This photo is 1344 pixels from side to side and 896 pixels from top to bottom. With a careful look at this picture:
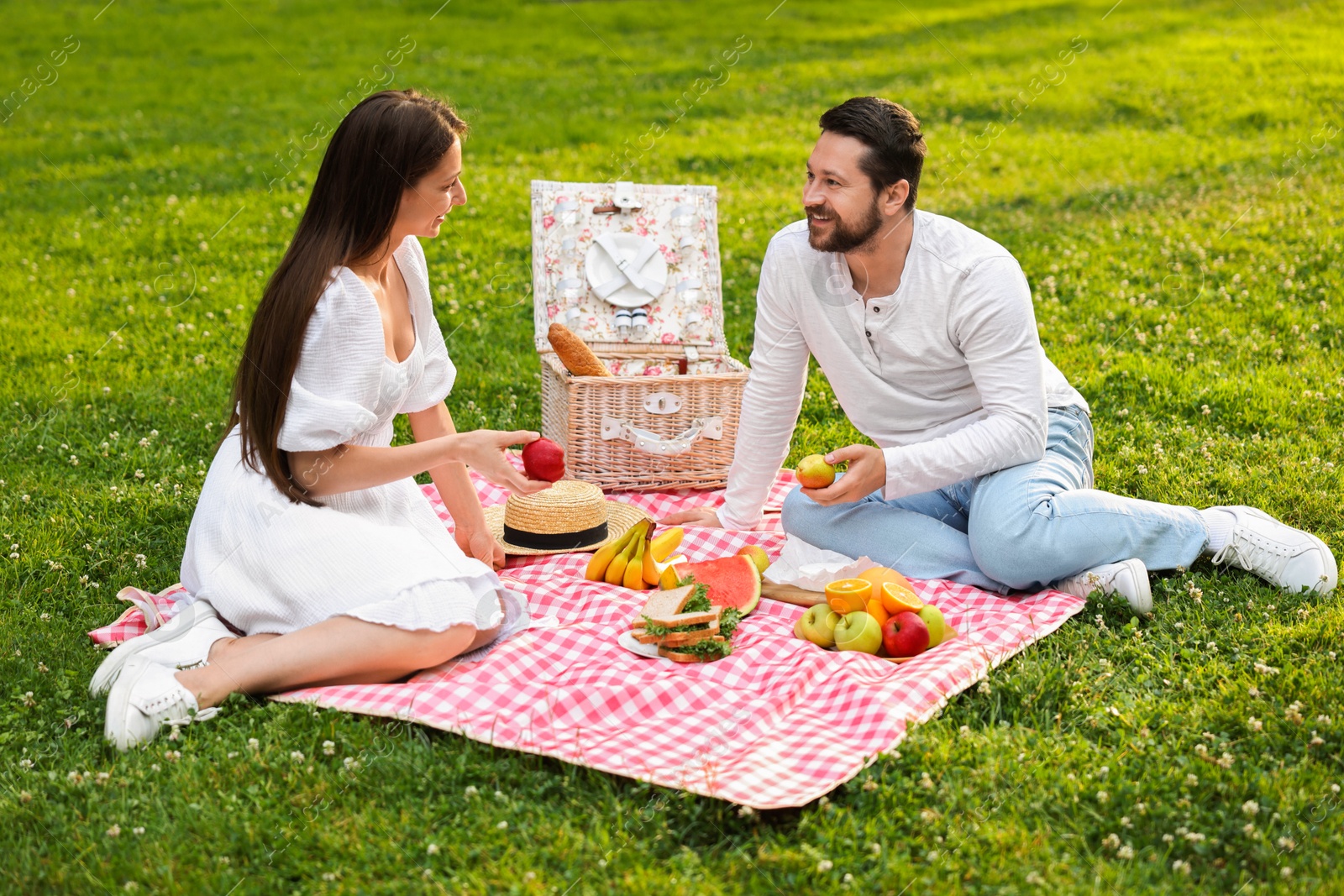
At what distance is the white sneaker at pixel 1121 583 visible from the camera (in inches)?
157

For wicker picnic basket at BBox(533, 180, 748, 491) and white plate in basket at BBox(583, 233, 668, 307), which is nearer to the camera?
wicker picnic basket at BBox(533, 180, 748, 491)

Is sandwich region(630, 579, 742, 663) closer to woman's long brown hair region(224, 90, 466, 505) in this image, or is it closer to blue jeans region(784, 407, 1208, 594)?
blue jeans region(784, 407, 1208, 594)

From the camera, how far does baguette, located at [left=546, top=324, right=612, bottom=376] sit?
5.50 m

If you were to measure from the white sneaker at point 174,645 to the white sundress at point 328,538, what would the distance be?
6cm

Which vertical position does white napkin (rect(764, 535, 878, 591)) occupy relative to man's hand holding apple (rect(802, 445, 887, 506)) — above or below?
below

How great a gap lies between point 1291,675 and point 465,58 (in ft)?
50.3

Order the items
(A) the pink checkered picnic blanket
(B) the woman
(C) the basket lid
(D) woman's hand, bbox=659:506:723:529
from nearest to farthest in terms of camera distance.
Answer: (A) the pink checkered picnic blanket < (B) the woman < (D) woman's hand, bbox=659:506:723:529 < (C) the basket lid

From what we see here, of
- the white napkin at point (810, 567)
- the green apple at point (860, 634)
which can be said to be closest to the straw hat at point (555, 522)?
the white napkin at point (810, 567)

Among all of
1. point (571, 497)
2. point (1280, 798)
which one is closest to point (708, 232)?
point (571, 497)

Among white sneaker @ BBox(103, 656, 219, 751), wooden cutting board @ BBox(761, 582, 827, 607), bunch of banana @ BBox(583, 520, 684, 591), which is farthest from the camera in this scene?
bunch of banana @ BBox(583, 520, 684, 591)

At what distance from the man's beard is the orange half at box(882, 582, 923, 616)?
1226mm

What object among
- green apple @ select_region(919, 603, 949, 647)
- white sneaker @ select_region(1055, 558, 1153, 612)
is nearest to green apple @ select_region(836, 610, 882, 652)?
green apple @ select_region(919, 603, 949, 647)

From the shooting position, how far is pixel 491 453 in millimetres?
3574

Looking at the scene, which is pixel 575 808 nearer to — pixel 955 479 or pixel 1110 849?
pixel 1110 849
